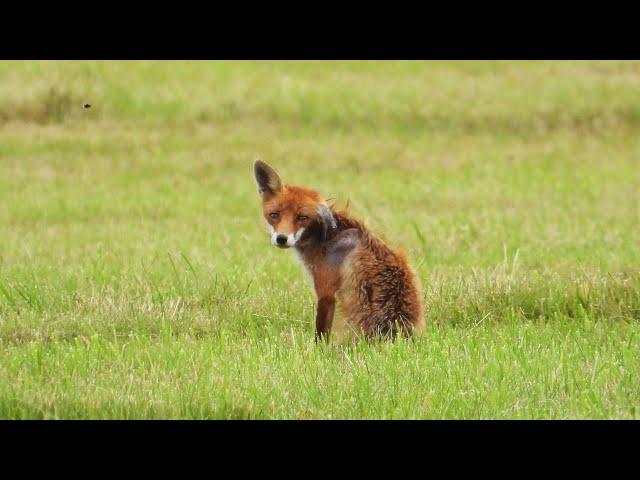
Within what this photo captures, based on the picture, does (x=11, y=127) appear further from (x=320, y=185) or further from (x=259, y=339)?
(x=259, y=339)

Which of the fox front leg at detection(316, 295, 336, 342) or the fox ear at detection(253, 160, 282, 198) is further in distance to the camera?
the fox front leg at detection(316, 295, 336, 342)

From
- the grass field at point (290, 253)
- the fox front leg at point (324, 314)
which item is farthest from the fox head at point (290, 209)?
the grass field at point (290, 253)

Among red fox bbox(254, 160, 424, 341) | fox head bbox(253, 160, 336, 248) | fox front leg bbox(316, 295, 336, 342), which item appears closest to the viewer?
fox head bbox(253, 160, 336, 248)

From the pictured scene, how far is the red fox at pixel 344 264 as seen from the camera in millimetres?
7711

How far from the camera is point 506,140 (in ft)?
69.7

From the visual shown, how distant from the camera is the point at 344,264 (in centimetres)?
797

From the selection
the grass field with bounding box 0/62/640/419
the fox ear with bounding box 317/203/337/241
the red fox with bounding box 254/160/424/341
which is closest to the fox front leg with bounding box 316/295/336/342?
the red fox with bounding box 254/160/424/341

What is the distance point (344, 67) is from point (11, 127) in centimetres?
853

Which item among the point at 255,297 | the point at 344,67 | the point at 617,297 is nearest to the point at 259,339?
the point at 255,297

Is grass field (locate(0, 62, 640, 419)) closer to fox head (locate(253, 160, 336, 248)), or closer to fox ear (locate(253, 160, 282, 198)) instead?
fox head (locate(253, 160, 336, 248))

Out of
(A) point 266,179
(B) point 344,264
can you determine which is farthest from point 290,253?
(A) point 266,179

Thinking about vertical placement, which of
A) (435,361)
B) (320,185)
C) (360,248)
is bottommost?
(435,361)

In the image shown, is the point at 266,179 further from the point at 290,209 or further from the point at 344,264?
the point at 344,264

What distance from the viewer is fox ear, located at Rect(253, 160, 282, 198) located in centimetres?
771
